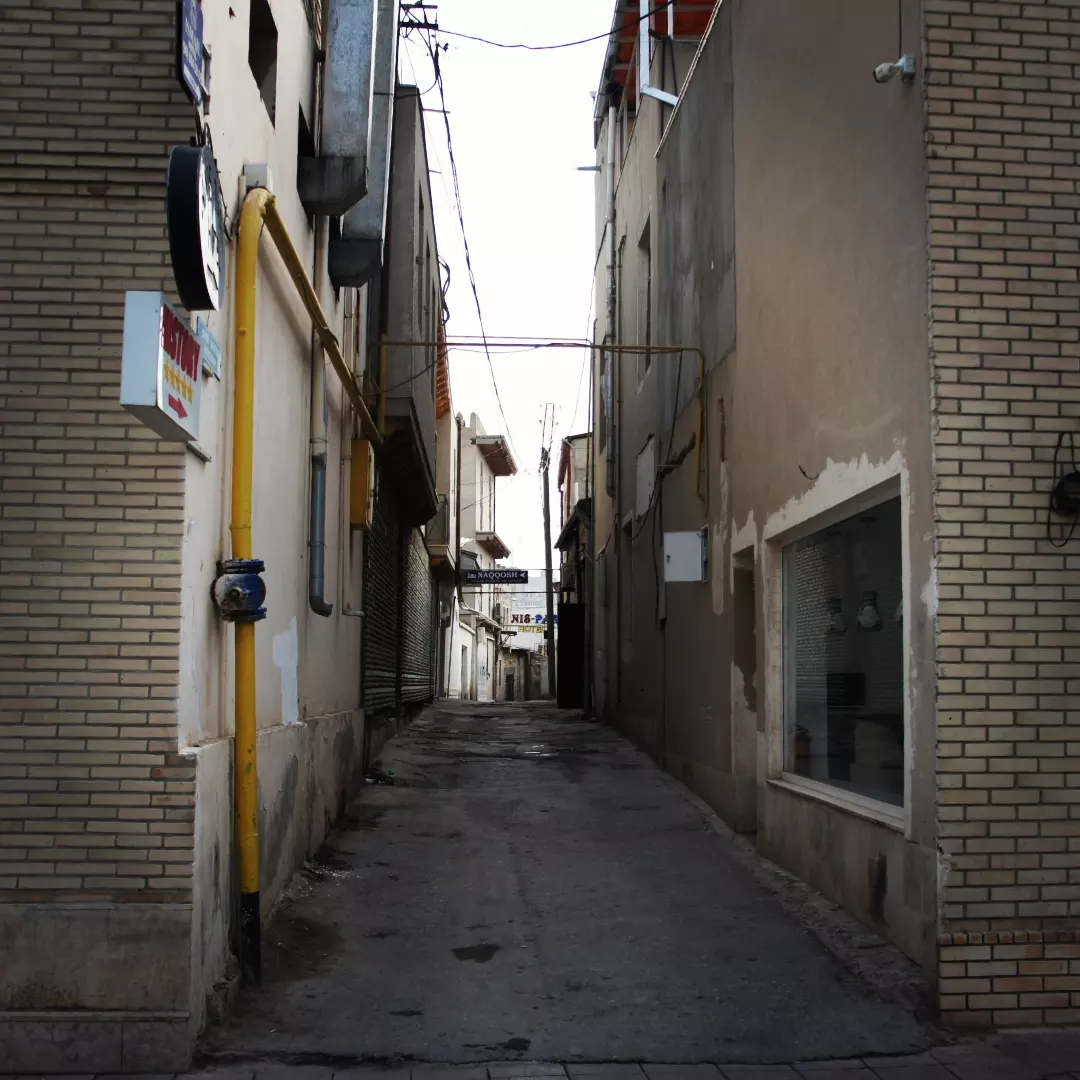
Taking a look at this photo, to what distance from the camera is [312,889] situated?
7.57 metres

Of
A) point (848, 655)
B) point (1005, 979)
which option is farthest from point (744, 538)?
point (1005, 979)

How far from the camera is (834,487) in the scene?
22.6ft

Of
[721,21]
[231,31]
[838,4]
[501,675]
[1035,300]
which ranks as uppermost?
[721,21]

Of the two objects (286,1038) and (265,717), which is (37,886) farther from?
(265,717)

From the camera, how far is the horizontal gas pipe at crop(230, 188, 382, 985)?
540 cm

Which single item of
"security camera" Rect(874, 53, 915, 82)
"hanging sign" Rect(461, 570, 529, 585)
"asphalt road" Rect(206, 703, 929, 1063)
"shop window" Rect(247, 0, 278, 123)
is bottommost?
"asphalt road" Rect(206, 703, 929, 1063)

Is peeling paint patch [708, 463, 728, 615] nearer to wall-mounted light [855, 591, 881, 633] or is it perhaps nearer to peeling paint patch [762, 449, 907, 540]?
peeling paint patch [762, 449, 907, 540]

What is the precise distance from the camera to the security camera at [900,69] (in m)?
5.72

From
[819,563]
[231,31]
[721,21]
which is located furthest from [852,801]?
[721,21]

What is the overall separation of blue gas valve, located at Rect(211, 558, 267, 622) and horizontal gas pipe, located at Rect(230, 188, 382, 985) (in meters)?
0.07

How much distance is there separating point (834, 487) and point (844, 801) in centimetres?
180

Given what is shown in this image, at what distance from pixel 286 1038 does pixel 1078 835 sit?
139 inches

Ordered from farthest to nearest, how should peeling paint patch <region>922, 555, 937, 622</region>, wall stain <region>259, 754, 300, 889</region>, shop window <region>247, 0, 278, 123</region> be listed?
shop window <region>247, 0, 278, 123</region> → wall stain <region>259, 754, 300, 889</region> → peeling paint patch <region>922, 555, 937, 622</region>

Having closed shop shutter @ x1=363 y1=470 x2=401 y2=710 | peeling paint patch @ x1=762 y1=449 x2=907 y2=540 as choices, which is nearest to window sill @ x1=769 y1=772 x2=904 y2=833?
peeling paint patch @ x1=762 y1=449 x2=907 y2=540
